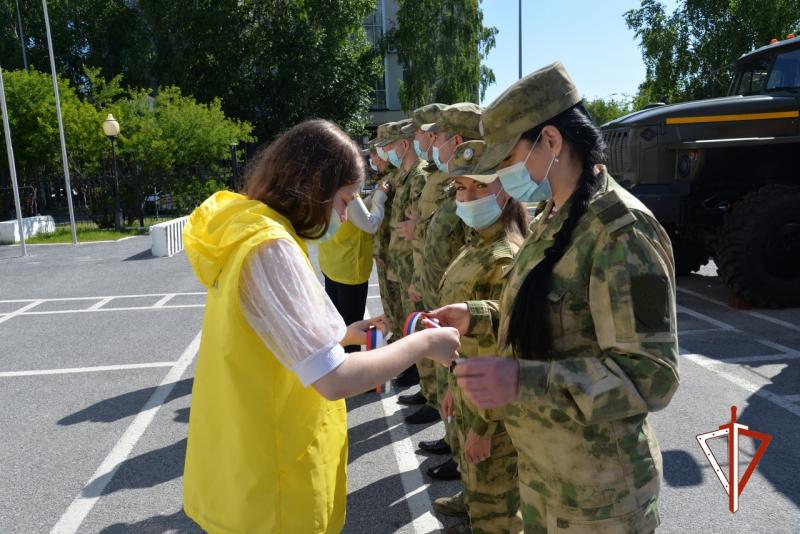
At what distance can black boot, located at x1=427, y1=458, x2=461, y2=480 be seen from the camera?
11.9 ft

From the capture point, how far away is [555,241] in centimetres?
164

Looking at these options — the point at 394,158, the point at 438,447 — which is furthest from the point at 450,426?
the point at 394,158

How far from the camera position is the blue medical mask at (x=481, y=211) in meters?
2.69

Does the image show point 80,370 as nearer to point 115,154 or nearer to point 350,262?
point 350,262

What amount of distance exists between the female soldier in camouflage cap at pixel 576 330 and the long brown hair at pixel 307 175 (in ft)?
1.27

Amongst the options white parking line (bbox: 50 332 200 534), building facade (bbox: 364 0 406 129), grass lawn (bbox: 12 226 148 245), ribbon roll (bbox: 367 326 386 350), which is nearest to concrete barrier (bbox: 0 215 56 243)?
grass lawn (bbox: 12 226 148 245)

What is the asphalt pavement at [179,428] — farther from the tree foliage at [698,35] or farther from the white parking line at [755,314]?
the tree foliage at [698,35]

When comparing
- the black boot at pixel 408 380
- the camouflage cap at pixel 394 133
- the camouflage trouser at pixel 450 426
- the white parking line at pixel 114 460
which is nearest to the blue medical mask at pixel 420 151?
the camouflage cap at pixel 394 133

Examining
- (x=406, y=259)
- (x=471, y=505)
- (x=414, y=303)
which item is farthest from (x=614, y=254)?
(x=406, y=259)

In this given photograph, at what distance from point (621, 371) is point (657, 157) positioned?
6583 mm

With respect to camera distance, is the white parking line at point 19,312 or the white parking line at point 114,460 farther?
the white parking line at point 19,312

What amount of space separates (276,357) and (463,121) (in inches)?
103

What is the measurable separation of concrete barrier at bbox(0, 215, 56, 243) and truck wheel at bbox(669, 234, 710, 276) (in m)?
15.8

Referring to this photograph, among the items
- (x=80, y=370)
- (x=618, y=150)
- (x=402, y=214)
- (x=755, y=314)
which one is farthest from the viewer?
(x=618, y=150)
